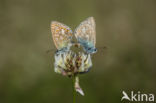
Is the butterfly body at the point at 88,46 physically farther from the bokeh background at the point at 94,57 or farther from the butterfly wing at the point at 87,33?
the bokeh background at the point at 94,57

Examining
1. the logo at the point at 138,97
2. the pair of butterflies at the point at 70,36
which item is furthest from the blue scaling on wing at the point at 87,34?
the logo at the point at 138,97

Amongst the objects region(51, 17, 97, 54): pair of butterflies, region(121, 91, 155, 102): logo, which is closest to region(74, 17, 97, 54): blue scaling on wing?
region(51, 17, 97, 54): pair of butterflies

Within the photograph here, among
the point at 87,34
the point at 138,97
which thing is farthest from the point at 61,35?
the point at 138,97

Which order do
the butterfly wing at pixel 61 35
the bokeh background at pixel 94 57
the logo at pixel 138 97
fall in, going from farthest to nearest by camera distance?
the bokeh background at pixel 94 57 < the logo at pixel 138 97 < the butterfly wing at pixel 61 35

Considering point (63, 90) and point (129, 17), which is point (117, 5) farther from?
point (63, 90)

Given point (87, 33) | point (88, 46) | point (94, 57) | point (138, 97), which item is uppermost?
point (87, 33)

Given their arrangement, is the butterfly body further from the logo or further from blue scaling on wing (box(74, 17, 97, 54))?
the logo

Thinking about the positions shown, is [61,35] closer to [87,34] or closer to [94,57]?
[87,34]
